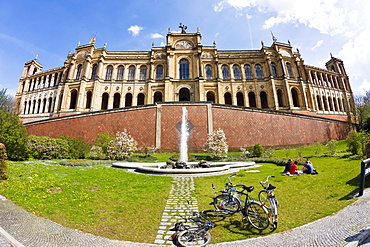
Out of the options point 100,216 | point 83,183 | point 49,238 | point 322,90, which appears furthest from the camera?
point 322,90

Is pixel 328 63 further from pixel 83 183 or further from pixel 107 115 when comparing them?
pixel 83 183

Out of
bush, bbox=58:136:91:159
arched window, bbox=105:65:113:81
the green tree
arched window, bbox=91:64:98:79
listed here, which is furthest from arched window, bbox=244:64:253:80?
the green tree

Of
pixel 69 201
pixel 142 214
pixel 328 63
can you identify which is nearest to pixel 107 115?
pixel 69 201

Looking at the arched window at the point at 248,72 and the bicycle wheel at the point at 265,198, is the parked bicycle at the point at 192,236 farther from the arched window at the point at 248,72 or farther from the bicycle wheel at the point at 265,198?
the arched window at the point at 248,72

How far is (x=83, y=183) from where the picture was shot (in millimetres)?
7531

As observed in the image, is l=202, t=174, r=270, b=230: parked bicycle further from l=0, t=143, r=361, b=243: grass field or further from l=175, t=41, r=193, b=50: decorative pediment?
l=175, t=41, r=193, b=50: decorative pediment

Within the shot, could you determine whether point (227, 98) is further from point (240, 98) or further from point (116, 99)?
point (116, 99)

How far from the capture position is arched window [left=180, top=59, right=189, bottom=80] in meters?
37.5

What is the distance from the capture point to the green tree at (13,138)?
Result: 1255 cm

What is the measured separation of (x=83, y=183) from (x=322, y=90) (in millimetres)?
53366

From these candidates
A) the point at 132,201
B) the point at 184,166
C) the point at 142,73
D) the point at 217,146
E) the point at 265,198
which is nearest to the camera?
the point at 265,198

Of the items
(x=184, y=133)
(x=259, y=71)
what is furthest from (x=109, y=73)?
(x=259, y=71)

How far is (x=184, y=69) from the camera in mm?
37938

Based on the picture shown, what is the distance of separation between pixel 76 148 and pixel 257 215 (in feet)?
59.0
